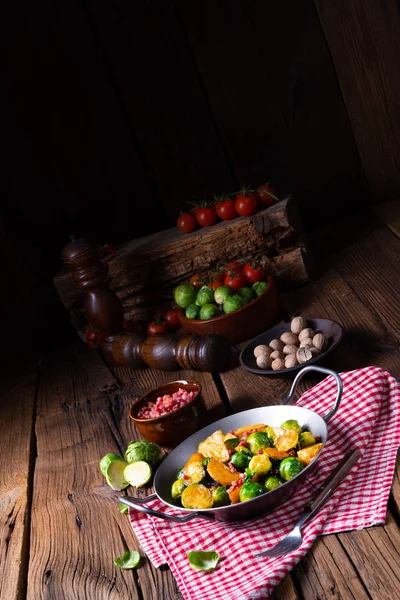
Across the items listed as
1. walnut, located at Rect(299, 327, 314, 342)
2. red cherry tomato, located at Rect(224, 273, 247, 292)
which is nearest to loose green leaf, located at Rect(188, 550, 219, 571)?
walnut, located at Rect(299, 327, 314, 342)

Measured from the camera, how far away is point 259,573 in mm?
1759

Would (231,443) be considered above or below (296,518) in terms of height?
above

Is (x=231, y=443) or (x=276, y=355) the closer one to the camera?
(x=231, y=443)

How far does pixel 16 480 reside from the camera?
2.74 metres

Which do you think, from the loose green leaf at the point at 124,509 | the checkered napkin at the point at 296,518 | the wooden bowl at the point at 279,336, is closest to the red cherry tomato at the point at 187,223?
the wooden bowl at the point at 279,336

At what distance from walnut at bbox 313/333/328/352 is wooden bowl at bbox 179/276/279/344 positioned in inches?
22.7

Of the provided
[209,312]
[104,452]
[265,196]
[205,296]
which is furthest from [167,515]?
[265,196]

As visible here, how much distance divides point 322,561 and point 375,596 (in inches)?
7.4

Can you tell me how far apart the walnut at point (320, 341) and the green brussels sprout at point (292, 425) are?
2.10 ft

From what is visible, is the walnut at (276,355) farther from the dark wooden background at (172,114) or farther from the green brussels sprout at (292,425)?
the dark wooden background at (172,114)

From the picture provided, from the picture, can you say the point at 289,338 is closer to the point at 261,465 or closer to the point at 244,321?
the point at 244,321

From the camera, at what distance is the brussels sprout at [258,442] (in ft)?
6.68

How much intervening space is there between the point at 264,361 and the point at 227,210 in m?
1.23

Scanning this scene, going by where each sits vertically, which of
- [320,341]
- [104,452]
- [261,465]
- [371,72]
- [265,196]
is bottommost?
[104,452]
